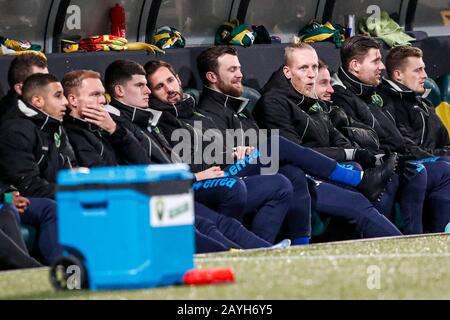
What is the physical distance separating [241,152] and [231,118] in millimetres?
531

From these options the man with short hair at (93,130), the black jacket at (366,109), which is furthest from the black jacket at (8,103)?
Answer: the black jacket at (366,109)

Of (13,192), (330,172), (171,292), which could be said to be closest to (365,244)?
(330,172)

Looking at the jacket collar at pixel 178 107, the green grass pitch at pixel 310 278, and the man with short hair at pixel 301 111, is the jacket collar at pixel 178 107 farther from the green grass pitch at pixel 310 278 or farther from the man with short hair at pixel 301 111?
the green grass pitch at pixel 310 278

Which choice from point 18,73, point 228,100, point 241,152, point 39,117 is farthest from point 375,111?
point 39,117

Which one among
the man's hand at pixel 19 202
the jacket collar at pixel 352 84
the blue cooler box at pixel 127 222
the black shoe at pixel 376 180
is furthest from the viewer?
the jacket collar at pixel 352 84

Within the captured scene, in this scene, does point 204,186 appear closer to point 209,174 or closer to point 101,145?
point 209,174

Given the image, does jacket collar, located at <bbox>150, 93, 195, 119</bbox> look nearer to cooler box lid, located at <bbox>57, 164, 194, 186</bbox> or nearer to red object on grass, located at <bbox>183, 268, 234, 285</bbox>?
red object on grass, located at <bbox>183, 268, 234, 285</bbox>

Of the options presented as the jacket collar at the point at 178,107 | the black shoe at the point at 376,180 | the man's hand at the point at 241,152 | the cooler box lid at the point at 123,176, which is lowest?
the black shoe at the point at 376,180

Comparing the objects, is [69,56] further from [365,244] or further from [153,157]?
[365,244]

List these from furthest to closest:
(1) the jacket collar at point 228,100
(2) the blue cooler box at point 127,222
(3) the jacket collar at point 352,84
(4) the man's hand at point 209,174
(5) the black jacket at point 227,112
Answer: (3) the jacket collar at point 352,84 → (1) the jacket collar at point 228,100 → (5) the black jacket at point 227,112 → (4) the man's hand at point 209,174 → (2) the blue cooler box at point 127,222

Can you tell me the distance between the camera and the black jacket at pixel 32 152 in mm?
8211

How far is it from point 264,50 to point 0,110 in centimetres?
309

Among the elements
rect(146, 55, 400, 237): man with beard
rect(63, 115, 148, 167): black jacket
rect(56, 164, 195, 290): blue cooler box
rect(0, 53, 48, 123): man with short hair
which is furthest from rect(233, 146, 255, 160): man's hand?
rect(56, 164, 195, 290): blue cooler box

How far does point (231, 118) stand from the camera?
32.4 feet
